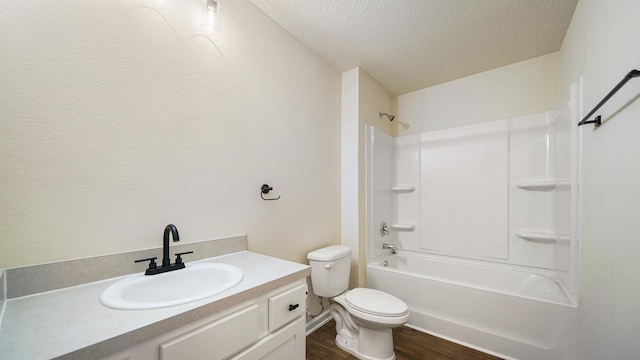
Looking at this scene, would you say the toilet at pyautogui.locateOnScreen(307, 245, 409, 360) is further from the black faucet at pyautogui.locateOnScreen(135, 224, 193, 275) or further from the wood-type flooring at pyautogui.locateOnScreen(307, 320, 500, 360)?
the black faucet at pyautogui.locateOnScreen(135, 224, 193, 275)

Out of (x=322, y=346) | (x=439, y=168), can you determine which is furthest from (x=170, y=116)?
(x=439, y=168)

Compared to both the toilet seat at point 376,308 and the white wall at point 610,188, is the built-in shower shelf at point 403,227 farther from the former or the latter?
the white wall at point 610,188

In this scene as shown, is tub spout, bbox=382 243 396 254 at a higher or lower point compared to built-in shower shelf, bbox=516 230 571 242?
lower

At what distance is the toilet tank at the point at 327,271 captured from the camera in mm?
1842

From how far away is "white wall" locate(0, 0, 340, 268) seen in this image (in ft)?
2.71

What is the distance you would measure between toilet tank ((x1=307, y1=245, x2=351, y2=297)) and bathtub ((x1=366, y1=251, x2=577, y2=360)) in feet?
1.71

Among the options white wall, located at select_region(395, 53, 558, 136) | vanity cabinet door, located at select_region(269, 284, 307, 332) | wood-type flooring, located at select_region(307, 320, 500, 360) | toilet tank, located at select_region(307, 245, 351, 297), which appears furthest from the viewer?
white wall, located at select_region(395, 53, 558, 136)

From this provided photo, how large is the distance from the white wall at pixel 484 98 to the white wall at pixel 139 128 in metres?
1.69

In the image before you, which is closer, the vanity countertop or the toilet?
the vanity countertop

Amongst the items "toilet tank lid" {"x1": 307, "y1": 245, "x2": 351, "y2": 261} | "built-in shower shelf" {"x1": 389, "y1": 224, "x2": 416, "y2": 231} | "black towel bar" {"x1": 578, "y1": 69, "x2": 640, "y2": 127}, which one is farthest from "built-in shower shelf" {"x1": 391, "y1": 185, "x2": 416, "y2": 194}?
"black towel bar" {"x1": 578, "y1": 69, "x2": 640, "y2": 127}

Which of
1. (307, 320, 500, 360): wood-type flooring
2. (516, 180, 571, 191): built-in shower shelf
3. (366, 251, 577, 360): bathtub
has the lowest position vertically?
(307, 320, 500, 360): wood-type flooring

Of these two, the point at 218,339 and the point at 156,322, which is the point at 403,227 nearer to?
the point at 218,339

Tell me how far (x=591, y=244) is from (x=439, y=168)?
1.48m

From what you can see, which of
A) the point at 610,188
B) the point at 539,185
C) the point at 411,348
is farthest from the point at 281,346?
the point at 539,185
